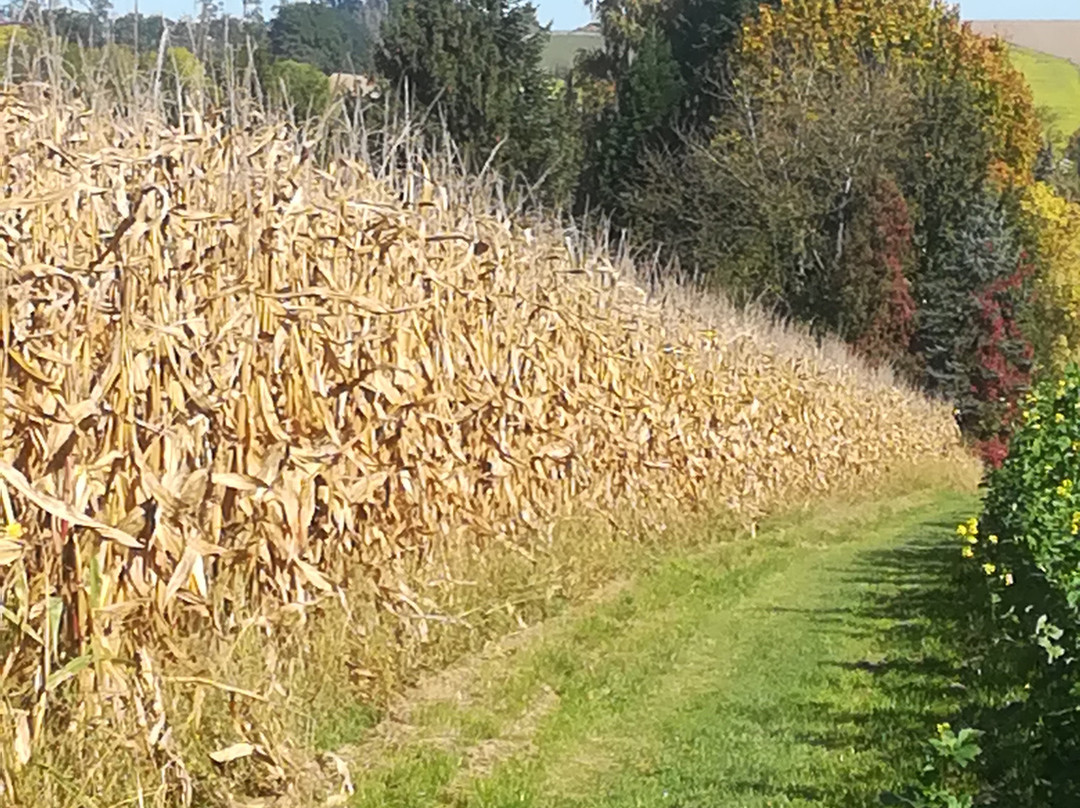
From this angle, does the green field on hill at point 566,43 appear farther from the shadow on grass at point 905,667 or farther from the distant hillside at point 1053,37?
the shadow on grass at point 905,667

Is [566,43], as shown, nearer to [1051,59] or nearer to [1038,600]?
[1051,59]

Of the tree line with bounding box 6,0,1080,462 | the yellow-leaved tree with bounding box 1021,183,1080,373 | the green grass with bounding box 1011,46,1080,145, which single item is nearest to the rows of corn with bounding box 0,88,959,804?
the tree line with bounding box 6,0,1080,462

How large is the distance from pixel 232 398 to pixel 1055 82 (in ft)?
401

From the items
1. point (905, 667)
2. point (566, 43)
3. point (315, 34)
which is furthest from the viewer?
point (566, 43)

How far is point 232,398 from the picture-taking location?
685 cm

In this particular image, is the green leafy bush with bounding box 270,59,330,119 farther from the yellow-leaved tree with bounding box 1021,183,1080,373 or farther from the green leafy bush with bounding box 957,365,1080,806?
the yellow-leaved tree with bounding box 1021,183,1080,373

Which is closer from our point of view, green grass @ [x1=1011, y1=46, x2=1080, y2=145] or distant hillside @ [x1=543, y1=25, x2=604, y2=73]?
distant hillside @ [x1=543, y1=25, x2=604, y2=73]

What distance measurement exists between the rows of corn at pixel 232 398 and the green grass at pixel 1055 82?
106 metres

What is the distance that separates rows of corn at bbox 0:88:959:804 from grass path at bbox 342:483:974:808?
2.38 feet

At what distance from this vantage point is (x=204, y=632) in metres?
6.38

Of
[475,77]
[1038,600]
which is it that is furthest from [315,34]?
[475,77]

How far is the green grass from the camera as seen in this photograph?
113 m

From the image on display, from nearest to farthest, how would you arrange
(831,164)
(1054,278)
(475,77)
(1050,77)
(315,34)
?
(315,34) → (475,77) → (831,164) → (1054,278) → (1050,77)

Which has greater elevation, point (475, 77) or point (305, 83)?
point (475, 77)
